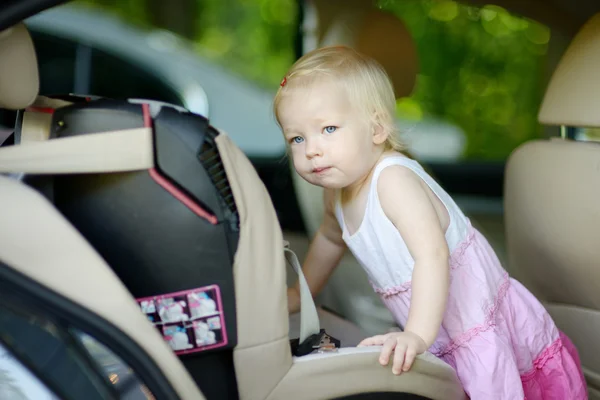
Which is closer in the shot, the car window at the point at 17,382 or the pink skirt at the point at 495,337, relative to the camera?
the car window at the point at 17,382

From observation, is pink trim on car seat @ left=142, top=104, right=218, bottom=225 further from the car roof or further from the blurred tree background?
the blurred tree background

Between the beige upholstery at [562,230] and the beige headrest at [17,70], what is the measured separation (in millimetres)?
1155

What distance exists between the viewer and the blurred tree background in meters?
3.51

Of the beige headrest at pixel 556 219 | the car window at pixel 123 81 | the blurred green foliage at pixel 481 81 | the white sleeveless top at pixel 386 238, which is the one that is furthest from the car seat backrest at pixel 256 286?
the car window at pixel 123 81

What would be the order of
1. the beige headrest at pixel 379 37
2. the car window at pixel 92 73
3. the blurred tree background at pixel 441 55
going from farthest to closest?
the blurred tree background at pixel 441 55
the car window at pixel 92 73
the beige headrest at pixel 379 37

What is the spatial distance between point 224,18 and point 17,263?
301cm

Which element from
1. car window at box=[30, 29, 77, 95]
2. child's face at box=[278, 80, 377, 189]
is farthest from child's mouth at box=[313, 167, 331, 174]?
car window at box=[30, 29, 77, 95]

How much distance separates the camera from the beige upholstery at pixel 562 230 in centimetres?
185

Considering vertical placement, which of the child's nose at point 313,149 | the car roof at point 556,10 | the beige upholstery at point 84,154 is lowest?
the child's nose at point 313,149

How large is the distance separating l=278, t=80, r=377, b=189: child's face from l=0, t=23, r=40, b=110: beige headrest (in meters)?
0.45

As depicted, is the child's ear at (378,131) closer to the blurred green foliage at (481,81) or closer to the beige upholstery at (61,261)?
the beige upholstery at (61,261)

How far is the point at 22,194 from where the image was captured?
3.70 feet

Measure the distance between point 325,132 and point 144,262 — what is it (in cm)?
44

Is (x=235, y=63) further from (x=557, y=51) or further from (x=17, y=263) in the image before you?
(x=17, y=263)
